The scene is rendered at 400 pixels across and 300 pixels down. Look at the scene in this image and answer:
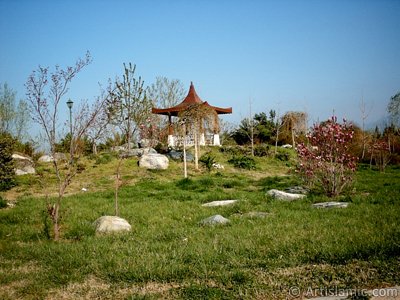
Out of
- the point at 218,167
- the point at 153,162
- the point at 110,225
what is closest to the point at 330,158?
the point at 110,225

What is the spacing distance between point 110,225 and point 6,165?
12.0 metres

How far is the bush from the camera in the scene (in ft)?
69.8

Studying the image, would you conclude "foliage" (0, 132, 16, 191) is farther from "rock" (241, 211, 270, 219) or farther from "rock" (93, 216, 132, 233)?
"rock" (241, 211, 270, 219)

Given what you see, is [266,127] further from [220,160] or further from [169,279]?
[169,279]

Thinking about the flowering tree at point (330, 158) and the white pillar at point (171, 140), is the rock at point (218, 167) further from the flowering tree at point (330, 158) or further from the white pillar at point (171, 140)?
the flowering tree at point (330, 158)

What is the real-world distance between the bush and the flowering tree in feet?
35.3

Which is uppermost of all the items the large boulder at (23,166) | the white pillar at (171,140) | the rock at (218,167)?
the white pillar at (171,140)

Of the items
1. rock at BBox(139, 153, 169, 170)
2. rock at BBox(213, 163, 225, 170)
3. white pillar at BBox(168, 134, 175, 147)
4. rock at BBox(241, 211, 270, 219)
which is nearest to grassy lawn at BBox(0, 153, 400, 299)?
rock at BBox(241, 211, 270, 219)

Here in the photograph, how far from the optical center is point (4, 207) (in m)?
9.74

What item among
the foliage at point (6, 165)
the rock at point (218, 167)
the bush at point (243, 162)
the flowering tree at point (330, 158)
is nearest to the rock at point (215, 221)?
the flowering tree at point (330, 158)

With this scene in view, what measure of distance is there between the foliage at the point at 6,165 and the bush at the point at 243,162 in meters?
13.6

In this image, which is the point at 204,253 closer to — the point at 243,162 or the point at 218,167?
the point at 218,167

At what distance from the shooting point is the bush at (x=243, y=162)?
21278 millimetres

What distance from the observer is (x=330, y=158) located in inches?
388
